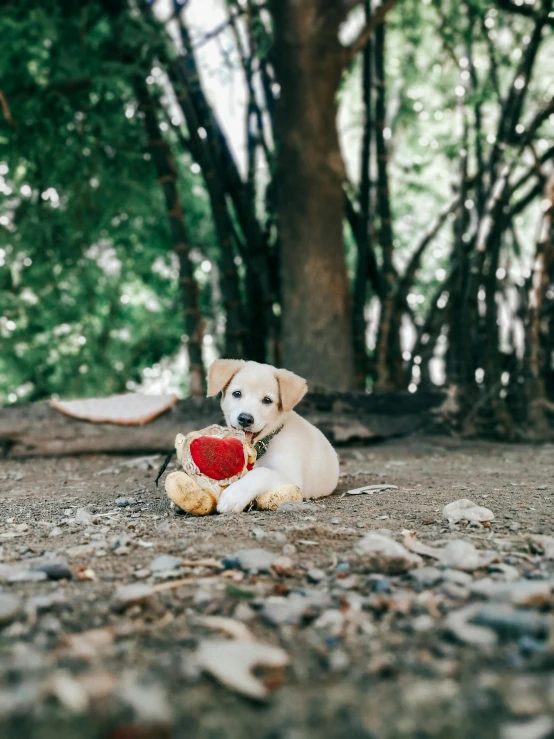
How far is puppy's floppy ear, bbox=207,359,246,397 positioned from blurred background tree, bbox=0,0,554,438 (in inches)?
78.1

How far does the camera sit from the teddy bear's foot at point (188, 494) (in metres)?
1.99

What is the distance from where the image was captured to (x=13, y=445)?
3.99 m

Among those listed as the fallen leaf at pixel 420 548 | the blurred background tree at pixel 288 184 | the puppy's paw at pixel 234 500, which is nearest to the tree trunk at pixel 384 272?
the blurred background tree at pixel 288 184

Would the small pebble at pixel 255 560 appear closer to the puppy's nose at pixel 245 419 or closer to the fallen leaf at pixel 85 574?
the fallen leaf at pixel 85 574

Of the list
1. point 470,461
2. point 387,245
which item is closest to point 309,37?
point 387,245

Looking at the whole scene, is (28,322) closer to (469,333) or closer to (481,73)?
(469,333)

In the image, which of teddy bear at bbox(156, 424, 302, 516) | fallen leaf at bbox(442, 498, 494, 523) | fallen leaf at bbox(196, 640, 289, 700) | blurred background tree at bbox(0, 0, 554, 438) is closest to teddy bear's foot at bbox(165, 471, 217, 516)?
teddy bear at bbox(156, 424, 302, 516)

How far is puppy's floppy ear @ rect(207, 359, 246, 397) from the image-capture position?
2.22 m

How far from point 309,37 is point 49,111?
1.85 meters

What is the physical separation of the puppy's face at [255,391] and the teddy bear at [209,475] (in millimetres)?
97

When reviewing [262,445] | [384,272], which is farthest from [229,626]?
[384,272]

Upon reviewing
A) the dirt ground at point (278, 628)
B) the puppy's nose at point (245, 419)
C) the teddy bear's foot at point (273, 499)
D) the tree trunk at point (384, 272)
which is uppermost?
the tree trunk at point (384, 272)

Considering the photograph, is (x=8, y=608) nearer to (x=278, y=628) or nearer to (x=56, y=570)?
(x=56, y=570)

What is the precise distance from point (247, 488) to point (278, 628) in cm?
90
